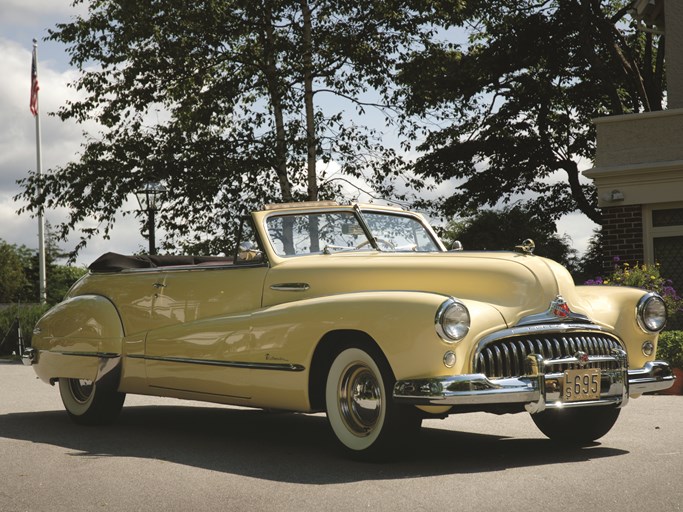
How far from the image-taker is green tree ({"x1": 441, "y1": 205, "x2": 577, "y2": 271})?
30438 millimetres

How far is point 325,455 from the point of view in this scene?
22.7 feet

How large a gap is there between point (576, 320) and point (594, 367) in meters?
0.32

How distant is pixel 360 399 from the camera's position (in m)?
6.47

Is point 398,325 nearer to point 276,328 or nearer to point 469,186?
point 276,328

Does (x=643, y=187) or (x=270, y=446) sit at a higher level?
(x=643, y=187)

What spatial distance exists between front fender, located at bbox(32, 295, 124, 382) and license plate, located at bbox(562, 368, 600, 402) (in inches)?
157

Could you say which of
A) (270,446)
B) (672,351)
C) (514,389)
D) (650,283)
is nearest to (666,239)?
(650,283)

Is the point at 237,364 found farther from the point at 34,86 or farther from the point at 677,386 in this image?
the point at 34,86

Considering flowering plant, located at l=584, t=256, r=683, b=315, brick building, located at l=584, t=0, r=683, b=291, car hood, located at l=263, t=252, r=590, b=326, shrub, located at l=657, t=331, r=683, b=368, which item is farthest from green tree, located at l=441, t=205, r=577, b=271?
car hood, located at l=263, t=252, r=590, b=326

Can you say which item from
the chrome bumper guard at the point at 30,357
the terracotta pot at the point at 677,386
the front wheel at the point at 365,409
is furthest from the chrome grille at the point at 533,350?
the terracotta pot at the point at 677,386

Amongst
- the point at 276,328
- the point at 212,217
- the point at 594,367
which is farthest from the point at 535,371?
the point at 212,217

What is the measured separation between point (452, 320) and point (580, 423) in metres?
1.91

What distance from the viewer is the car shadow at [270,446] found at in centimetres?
630

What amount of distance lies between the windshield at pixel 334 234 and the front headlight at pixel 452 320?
1836 millimetres
